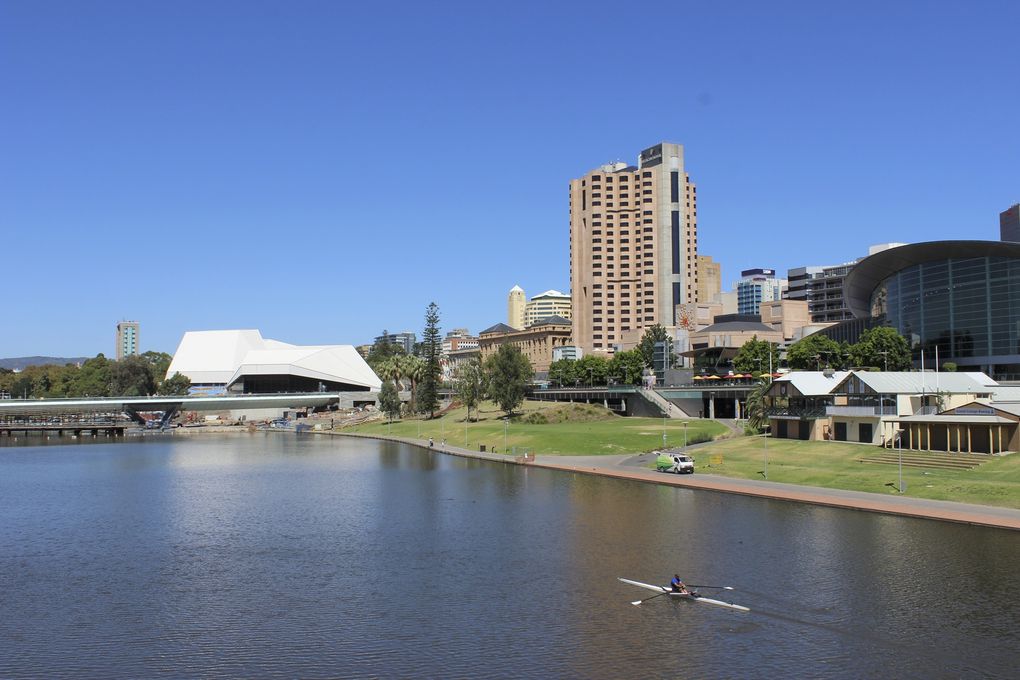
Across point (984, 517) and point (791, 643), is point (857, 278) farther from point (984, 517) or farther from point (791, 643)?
point (791, 643)

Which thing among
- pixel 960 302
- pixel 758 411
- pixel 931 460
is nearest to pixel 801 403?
pixel 758 411

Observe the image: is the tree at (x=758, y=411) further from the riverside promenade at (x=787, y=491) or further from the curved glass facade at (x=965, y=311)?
the curved glass facade at (x=965, y=311)

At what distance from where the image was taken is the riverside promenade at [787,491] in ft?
157

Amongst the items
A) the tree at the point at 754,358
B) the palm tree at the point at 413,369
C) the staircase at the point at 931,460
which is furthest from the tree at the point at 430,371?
the staircase at the point at 931,460

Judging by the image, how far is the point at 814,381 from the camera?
85.2 meters

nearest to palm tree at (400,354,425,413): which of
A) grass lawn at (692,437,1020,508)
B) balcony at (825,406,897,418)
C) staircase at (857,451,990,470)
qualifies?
grass lawn at (692,437,1020,508)

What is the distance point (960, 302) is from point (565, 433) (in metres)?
57.2

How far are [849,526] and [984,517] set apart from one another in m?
7.02

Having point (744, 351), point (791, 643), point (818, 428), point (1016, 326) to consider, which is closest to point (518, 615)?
point (791, 643)

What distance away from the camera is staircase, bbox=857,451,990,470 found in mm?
60750

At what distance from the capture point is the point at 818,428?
81312mm

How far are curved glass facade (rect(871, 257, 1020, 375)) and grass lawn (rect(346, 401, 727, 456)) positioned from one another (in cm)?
3507

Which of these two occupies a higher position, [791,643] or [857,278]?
[857,278]

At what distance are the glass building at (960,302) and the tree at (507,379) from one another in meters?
57.2
